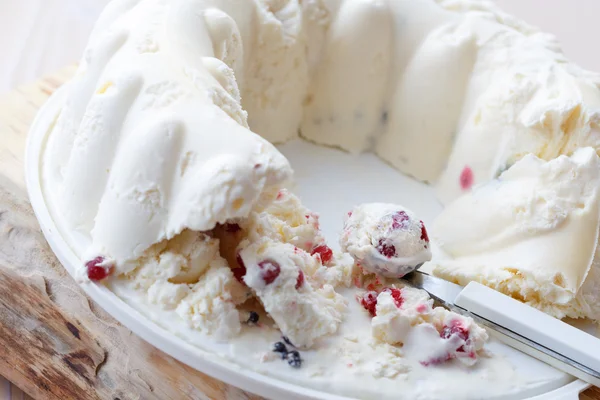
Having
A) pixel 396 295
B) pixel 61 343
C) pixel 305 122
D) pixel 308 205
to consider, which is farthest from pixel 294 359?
pixel 305 122

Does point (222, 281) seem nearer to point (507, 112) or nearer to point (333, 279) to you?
point (333, 279)

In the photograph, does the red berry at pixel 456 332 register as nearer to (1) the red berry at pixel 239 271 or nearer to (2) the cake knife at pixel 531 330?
(2) the cake knife at pixel 531 330

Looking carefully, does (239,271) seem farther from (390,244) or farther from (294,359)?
(390,244)

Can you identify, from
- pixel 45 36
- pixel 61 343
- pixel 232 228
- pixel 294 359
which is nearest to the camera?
pixel 294 359

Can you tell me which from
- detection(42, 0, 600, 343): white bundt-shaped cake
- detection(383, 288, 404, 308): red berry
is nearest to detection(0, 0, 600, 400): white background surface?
detection(42, 0, 600, 343): white bundt-shaped cake

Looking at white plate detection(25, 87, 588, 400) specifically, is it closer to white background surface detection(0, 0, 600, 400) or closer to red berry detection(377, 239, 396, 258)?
red berry detection(377, 239, 396, 258)

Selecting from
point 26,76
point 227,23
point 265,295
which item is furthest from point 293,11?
point 26,76
